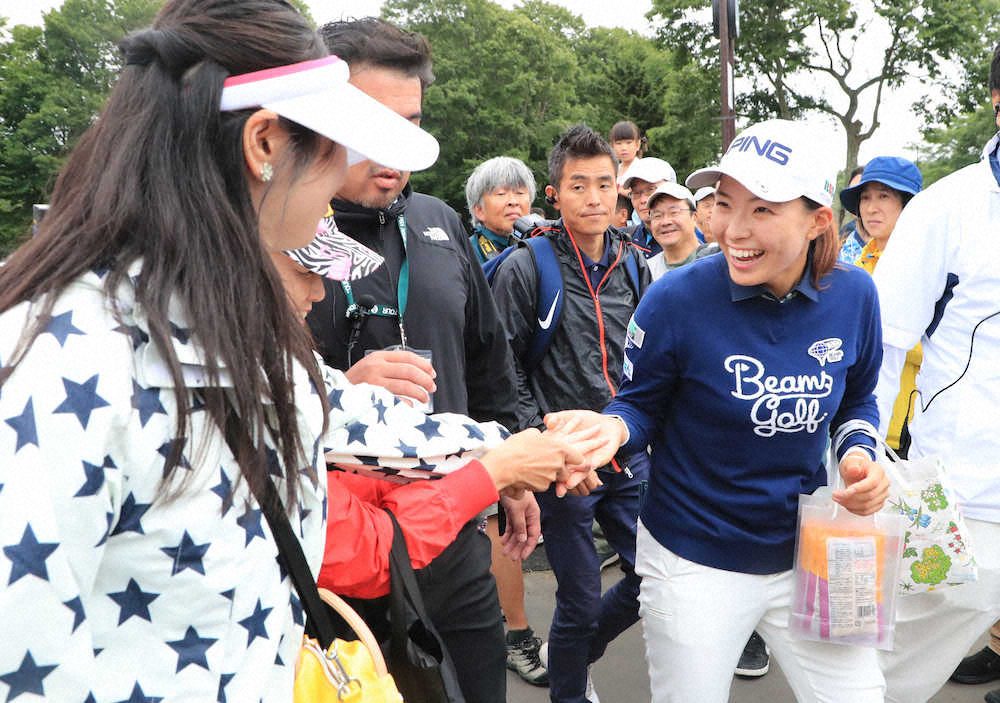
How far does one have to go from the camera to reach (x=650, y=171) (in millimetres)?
6109

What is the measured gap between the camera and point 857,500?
2.22 meters

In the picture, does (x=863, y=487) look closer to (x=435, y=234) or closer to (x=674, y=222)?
(x=435, y=234)

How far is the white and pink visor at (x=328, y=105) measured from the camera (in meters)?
1.17

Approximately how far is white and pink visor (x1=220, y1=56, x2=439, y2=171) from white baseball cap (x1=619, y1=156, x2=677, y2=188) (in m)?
4.75

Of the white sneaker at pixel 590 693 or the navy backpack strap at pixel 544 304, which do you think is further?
the navy backpack strap at pixel 544 304

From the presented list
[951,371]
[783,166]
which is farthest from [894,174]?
[783,166]

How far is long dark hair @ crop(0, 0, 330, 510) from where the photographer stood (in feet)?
3.51

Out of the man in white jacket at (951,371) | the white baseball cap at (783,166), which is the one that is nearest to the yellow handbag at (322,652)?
the white baseball cap at (783,166)

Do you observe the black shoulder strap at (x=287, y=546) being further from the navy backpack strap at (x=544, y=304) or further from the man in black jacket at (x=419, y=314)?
the navy backpack strap at (x=544, y=304)

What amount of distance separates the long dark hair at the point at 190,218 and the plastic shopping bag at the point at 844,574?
1631 millimetres

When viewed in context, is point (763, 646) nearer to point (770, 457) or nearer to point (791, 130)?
point (770, 457)

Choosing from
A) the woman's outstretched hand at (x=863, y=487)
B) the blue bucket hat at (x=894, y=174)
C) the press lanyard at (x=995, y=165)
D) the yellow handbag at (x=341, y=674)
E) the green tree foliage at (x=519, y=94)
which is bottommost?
the woman's outstretched hand at (x=863, y=487)

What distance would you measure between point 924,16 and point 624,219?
22185 millimetres

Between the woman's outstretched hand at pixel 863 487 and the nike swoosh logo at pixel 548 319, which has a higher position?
the nike swoosh logo at pixel 548 319
